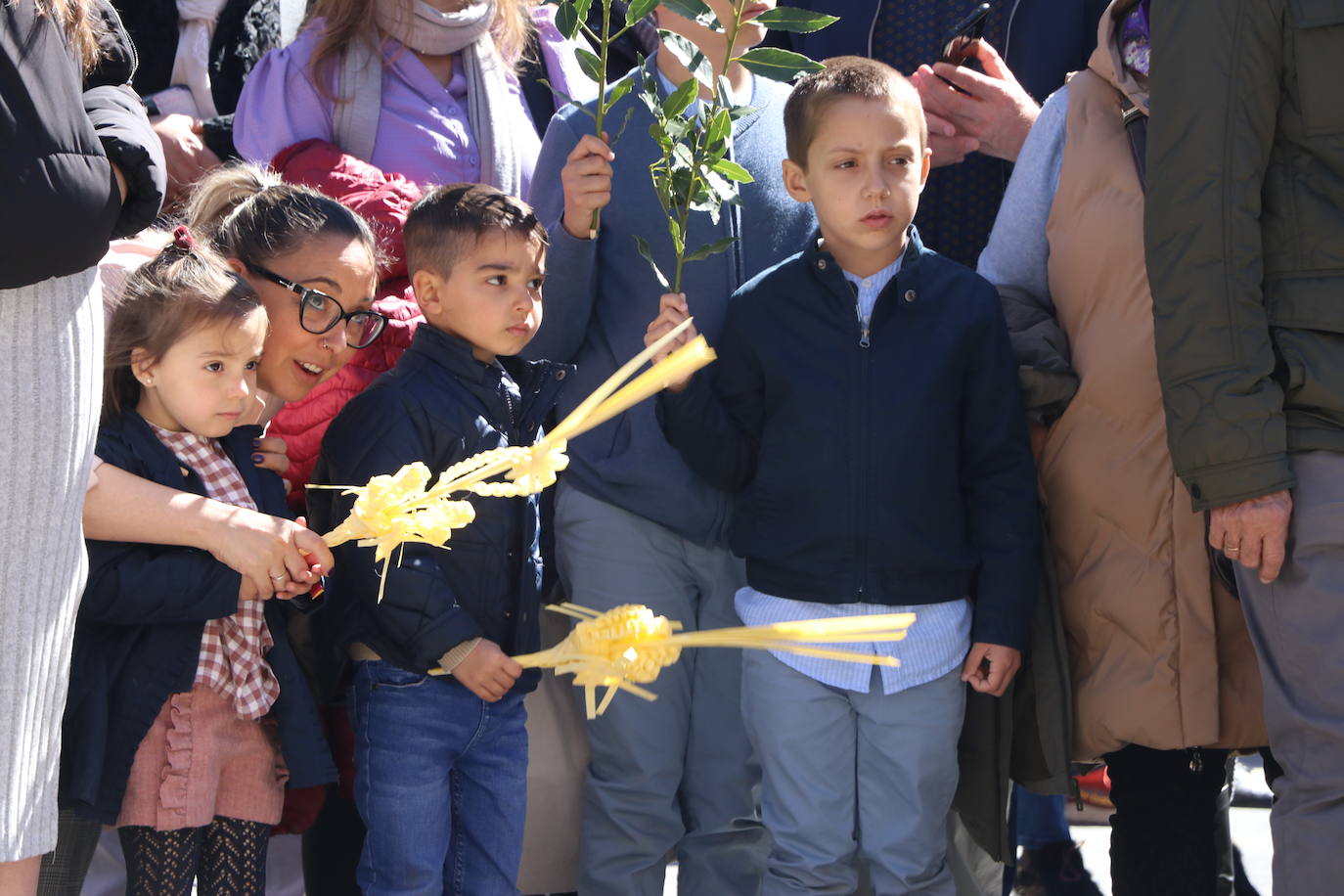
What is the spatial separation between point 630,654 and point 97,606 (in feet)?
3.06

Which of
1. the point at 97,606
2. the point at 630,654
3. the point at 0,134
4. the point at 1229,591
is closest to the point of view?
the point at 0,134

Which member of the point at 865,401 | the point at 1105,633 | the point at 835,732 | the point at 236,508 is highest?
the point at 865,401

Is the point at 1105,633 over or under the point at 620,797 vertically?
over

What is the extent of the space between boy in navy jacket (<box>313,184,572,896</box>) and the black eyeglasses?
0.11 meters

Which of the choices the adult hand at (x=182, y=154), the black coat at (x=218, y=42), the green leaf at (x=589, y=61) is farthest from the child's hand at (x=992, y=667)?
the black coat at (x=218, y=42)

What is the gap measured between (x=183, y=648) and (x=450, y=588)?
471 mm

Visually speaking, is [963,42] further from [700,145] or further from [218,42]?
[218,42]

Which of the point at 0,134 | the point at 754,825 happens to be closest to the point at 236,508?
the point at 0,134

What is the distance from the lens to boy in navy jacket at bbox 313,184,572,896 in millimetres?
2689

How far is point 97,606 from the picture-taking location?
246 cm

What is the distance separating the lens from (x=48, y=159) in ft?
6.64

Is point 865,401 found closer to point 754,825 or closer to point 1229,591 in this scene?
point 1229,591

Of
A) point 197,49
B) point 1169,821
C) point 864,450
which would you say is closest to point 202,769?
point 864,450

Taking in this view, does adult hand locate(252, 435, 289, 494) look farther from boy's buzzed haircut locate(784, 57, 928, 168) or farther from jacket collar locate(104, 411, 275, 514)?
boy's buzzed haircut locate(784, 57, 928, 168)
